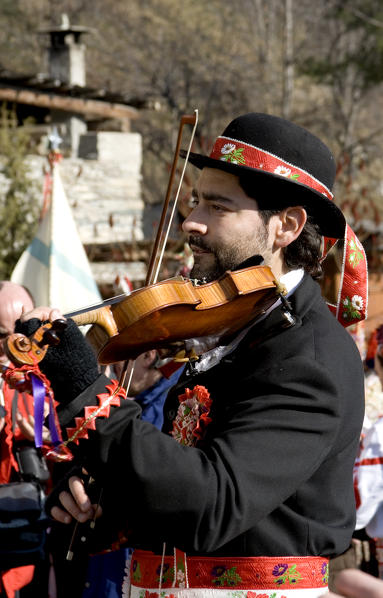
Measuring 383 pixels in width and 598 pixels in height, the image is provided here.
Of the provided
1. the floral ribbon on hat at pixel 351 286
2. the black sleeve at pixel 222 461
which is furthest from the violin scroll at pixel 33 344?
the floral ribbon on hat at pixel 351 286

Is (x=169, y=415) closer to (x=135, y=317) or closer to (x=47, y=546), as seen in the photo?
(x=135, y=317)

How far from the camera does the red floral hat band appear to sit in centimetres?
214

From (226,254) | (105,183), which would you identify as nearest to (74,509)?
(226,254)

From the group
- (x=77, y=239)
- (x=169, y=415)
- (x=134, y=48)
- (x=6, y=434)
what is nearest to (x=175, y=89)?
(x=134, y=48)

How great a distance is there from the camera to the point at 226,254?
2135 millimetres

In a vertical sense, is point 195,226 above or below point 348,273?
above

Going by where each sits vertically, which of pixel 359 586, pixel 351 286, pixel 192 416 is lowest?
pixel 359 586

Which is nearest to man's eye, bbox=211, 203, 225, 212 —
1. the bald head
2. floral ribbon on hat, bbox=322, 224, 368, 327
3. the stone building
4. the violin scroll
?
floral ribbon on hat, bbox=322, 224, 368, 327

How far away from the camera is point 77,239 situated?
5.61 meters

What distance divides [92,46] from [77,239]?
68.2 feet

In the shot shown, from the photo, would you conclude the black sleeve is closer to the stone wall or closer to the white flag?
the white flag

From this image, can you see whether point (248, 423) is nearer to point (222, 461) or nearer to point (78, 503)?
point (222, 461)

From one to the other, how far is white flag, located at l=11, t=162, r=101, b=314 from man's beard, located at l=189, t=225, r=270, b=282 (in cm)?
310

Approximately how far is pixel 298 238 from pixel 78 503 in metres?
0.92
